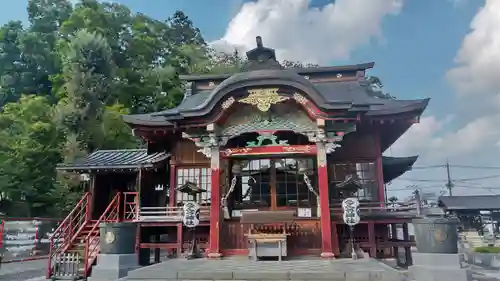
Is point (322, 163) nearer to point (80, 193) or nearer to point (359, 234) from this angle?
point (359, 234)

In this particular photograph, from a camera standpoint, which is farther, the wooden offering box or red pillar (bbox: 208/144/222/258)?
red pillar (bbox: 208/144/222/258)

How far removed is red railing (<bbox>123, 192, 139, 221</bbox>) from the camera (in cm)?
1318

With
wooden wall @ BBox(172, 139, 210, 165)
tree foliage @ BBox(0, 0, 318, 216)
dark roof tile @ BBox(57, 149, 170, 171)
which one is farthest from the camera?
tree foliage @ BBox(0, 0, 318, 216)

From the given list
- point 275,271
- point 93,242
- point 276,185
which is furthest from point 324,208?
point 93,242

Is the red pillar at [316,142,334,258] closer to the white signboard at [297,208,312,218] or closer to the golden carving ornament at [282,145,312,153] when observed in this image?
the golden carving ornament at [282,145,312,153]

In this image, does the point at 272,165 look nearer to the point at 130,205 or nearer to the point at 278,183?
the point at 278,183

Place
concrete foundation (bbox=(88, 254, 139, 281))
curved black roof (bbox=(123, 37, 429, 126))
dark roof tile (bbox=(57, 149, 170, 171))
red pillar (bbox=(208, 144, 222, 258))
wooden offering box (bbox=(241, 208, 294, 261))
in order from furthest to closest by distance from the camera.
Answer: dark roof tile (bbox=(57, 149, 170, 171))
curved black roof (bbox=(123, 37, 429, 126))
red pillar (bbox=(208, 144, 222, 258))
wooden offering box (bbox=(241, 208, 294, 261))
concrete foundation (bbox=(88, 254, 139, 281))

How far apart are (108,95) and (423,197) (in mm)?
21188

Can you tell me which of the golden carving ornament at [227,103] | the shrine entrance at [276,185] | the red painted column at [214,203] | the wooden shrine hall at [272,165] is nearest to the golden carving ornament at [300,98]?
the wooden shrine hall at [272,165]

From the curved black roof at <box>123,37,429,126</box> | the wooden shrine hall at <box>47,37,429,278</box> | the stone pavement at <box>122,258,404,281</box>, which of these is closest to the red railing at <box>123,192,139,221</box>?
the wooden shrine hall at <box>47,37,429,278</box>

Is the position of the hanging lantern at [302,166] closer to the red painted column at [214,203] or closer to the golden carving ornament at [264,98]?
the golden carving ornament at [264,98]

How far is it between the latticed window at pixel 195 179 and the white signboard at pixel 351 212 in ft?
16.9

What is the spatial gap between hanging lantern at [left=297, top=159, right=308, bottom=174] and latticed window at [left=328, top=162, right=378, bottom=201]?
94 centimetres

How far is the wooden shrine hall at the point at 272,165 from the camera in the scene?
36.3 ft
